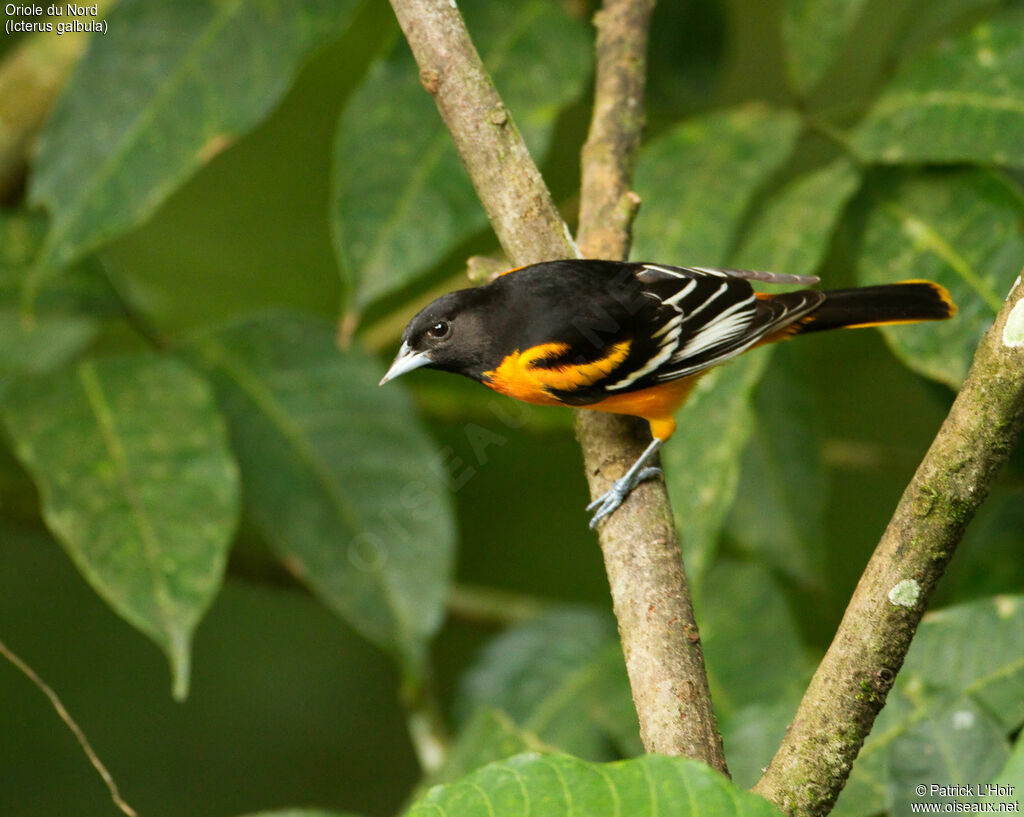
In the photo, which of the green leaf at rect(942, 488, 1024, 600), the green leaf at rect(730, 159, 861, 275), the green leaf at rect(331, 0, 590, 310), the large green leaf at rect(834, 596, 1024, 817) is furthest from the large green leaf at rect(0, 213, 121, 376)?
the green leaf at rect(942, 488, 1024, 600)

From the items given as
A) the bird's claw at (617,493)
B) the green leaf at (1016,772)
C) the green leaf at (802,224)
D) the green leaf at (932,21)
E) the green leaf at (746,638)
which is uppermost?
the green leaf at (932,21)

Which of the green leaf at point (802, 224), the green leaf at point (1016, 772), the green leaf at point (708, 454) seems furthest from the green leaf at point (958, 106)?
the green leaf at point (1016, 772)

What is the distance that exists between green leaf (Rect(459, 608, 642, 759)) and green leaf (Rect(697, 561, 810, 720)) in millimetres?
235

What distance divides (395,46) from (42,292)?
1.05 metres

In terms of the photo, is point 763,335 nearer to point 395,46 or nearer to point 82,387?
point 395,46

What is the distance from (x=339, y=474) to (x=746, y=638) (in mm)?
1085

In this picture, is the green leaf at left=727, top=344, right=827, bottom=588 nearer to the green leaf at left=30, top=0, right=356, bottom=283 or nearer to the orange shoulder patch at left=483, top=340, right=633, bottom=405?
the orange shoulder patch at left=483, top=340, right=633, bottom=405

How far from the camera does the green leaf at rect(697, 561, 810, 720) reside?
7.37 ft

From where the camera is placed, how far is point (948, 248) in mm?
1967

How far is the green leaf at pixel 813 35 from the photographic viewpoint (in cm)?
219

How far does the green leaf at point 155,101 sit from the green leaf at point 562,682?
150 centimetres

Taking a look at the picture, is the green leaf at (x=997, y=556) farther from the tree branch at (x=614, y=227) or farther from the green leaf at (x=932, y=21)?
the green leaf at (x=932, y=21)

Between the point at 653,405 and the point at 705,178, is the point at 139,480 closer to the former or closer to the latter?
the point at 653,405

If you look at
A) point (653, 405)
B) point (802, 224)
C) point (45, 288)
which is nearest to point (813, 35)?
point (802, 224)
